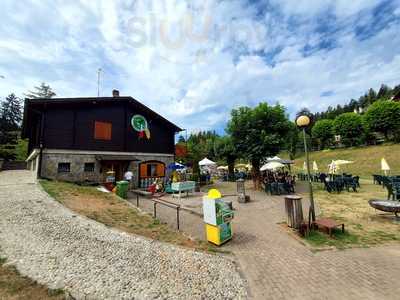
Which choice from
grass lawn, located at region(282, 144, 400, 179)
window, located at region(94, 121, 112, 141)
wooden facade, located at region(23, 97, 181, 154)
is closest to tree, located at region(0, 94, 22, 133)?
wooden facade, located at region(23, 97, 181, 154)

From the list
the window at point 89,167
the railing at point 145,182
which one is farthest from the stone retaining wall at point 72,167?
the railing at point 145,182

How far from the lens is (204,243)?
6012mm

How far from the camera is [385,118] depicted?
40406mm

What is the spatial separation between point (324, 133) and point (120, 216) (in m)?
60.9

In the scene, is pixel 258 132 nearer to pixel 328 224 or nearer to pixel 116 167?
pixel 328 224

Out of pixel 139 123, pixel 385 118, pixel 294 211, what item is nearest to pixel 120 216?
pixel 294 211

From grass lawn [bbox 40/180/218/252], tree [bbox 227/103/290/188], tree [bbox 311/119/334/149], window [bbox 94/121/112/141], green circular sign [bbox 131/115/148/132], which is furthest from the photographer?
tree [bbox 311/119/334/149]

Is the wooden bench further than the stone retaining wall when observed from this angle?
No

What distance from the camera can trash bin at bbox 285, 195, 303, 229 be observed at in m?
6.72

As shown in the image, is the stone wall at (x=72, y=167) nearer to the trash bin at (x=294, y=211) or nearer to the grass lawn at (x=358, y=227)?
the trash bin at (x=294, y=211)

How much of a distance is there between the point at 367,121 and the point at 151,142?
159 ft

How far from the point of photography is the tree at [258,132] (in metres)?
16.6

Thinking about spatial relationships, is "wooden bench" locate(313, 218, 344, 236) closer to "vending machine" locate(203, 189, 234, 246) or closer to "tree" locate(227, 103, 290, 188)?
"vending machine" locate(203, 189, 234, 246)

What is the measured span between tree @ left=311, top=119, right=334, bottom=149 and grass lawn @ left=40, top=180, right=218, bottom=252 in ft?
192
